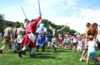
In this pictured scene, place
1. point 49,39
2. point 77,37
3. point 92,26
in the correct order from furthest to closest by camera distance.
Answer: point 49,39
point 77,37
point 92,26

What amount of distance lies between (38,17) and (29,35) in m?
1.02

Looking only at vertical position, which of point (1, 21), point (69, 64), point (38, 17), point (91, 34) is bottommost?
point (69, 64)

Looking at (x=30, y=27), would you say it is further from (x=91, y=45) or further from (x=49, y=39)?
(x=49, y=39)

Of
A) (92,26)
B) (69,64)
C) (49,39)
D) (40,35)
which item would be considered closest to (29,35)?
(69,64)

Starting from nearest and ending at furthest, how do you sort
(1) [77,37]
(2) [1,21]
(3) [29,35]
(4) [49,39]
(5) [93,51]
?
1. (5) [93,51]
2. (3) [29,35]
3. (1) [77,37]
4. (4) [49,39]
5. (2) [1,21]

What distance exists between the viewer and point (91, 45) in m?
6.52

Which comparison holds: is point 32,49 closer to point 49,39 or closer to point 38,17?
point 38,17

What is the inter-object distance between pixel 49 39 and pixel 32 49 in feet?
27.1

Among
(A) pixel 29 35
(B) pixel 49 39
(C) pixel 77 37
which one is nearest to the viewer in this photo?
(A) pixel 29 35

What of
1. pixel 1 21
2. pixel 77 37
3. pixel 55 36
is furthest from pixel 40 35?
pixel 1 21

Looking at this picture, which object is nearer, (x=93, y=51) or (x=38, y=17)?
(x=93, y=51)

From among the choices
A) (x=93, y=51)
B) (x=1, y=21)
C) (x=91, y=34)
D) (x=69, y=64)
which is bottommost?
(x=69, y=64)

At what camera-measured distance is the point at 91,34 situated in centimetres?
741

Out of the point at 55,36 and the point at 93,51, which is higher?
the point at 55,36
